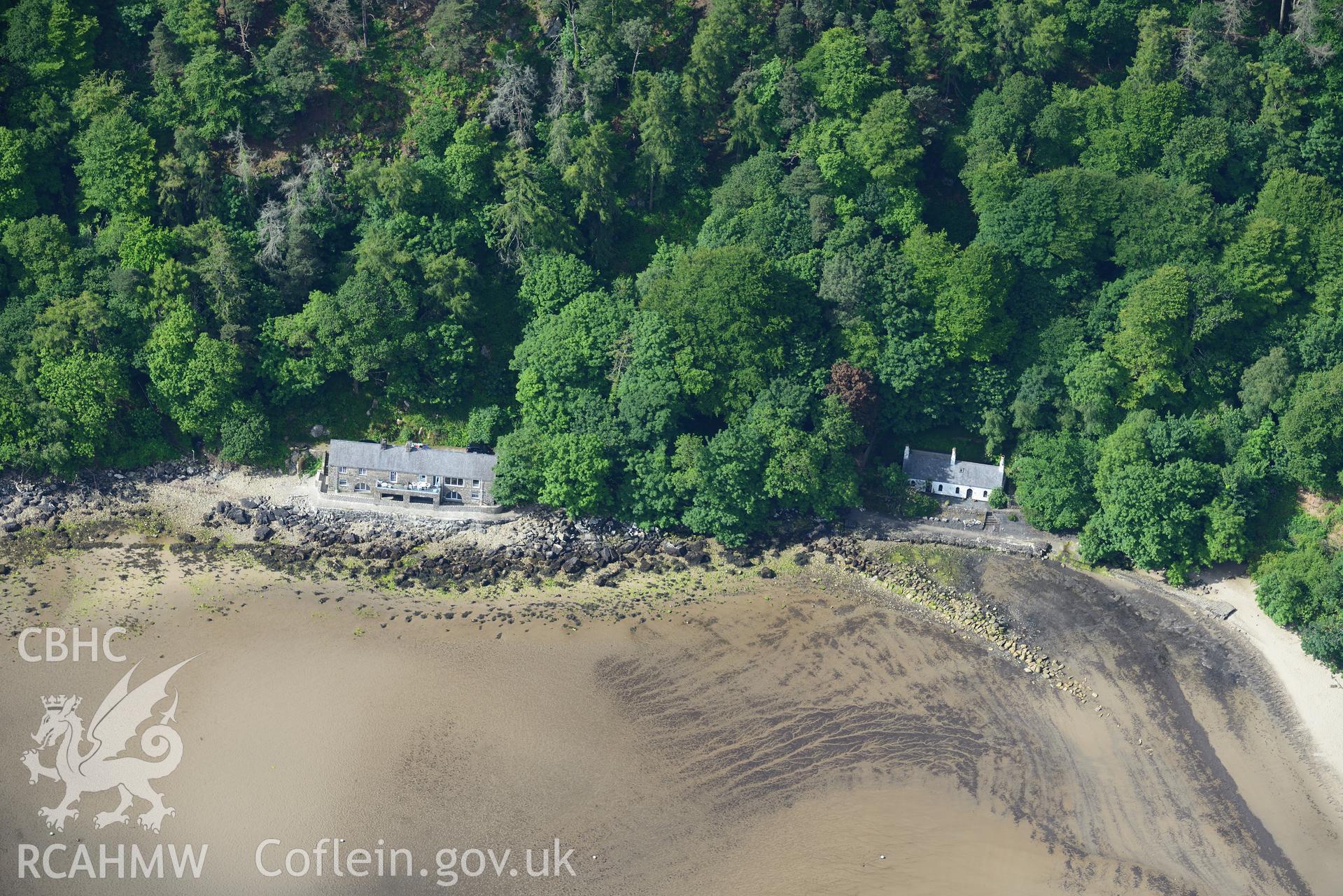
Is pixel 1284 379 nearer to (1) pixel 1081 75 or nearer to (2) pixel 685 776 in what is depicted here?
(1) pixel 1081 75

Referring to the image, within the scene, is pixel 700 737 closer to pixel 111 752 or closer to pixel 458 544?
pixel 458 544

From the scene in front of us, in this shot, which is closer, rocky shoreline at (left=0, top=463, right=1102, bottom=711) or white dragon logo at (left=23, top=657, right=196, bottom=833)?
white dragon logo at (left=23, top=657, right=196, bottom=833)

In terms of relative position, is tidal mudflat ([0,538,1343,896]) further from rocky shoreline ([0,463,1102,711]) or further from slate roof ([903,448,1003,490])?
slate roof ([903,448,1003,490])

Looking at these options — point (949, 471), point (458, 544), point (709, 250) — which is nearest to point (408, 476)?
point (458, 544)

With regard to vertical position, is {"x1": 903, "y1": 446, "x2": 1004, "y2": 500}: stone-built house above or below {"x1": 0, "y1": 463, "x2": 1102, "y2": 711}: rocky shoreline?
above

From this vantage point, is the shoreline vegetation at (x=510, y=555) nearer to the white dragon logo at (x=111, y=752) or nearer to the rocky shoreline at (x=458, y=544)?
the rocky shoreline at (x=458, y=544)

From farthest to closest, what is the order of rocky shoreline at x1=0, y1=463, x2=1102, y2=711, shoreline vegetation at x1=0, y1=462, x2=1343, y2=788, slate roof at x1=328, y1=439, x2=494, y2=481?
slate roof at x1=328, y1=439, x2=494, y2=481 < rocky shoreline at x1=0, y1=463, x2=1102, y2=711 < shoreline vegetation at x1=0, y1=462, x2=1343, y2=788

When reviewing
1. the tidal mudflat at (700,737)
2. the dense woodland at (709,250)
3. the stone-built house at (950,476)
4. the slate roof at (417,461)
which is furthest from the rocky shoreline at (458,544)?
the stone-built house at (950,476)

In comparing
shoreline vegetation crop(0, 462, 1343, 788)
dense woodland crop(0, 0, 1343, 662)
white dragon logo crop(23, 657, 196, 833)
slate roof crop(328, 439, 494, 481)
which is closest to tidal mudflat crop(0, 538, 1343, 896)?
shoreline vegetation crop(0, 462, 1343, 788)
